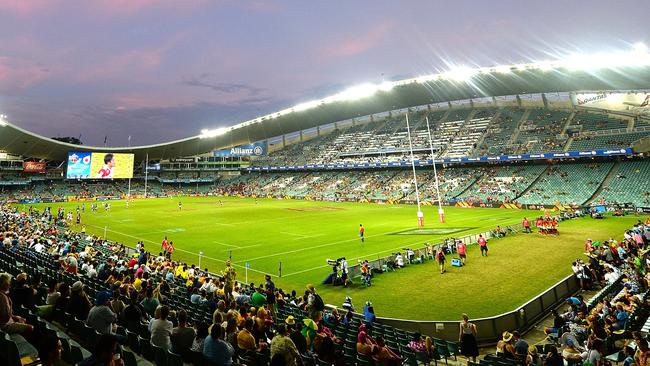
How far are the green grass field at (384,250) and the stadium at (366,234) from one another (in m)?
0.20

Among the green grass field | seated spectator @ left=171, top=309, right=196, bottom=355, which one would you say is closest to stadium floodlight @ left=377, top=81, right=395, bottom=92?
the green grass field

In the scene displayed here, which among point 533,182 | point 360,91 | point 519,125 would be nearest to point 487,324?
point 533,182

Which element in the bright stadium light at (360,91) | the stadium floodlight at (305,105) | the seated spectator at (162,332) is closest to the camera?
the seated spectator at (162,332)

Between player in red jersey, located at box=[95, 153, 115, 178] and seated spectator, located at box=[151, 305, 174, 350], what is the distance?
309 ft

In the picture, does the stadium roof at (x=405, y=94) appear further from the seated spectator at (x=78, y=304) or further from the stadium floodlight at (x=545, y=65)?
→ the seated spectator at (x=78, y=304)

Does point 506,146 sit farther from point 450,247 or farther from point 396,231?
point 450,247

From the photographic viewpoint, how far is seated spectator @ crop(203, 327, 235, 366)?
6.29 meters

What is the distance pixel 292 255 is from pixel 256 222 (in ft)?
64.6

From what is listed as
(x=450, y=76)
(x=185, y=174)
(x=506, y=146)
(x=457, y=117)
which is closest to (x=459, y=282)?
(x=450, y=76)

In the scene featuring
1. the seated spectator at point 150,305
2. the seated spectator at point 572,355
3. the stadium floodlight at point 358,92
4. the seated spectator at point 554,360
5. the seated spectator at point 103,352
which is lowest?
the seated spectator at point 572,355

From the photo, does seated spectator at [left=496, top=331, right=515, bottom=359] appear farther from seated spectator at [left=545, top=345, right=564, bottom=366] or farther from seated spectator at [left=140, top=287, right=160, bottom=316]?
seated spectator at [left=140, top=287, right=160, bottom=316]

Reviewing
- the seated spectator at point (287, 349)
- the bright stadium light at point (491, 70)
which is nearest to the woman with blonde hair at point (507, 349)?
the seated spectator at point (287, 349)

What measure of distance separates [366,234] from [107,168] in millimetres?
77156

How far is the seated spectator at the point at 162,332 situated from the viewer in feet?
23.3
